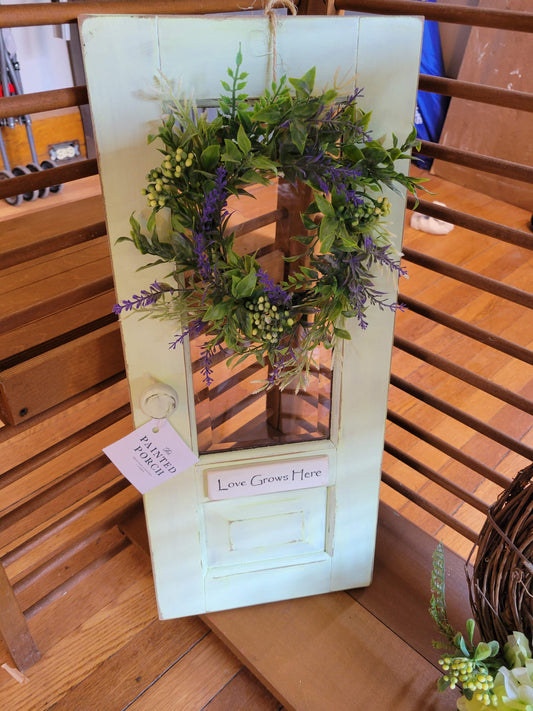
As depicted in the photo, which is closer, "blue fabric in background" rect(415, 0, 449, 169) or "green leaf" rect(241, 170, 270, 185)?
"green leaf" rect(241, 170, 270, 185)

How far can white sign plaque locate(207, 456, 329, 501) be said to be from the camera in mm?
1108

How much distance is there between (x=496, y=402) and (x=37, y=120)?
9.69 ft

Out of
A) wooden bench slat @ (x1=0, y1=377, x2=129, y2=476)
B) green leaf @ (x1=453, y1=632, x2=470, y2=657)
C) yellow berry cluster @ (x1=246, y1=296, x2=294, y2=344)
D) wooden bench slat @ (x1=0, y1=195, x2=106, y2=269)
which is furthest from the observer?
wooden bench slat @ (x1=0, y1=377, x2=129, y2=476)

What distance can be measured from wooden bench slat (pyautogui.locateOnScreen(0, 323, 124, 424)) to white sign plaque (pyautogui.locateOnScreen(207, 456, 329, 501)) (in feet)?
0.91

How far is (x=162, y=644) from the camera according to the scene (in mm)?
1277

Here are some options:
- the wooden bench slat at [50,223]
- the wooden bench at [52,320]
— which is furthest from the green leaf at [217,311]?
the wooden bench slat at [50,223]

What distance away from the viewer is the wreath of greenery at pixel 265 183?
2.50ft

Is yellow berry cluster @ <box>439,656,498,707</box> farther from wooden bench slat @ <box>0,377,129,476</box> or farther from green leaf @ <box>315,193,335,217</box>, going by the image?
wooden bench slat @ <box>0,377,129,476</box>

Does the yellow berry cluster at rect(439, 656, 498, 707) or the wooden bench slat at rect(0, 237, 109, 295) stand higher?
the wooden bench slat at rect(0, 237, 109, 295)

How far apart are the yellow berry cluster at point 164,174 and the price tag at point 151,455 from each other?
403mm

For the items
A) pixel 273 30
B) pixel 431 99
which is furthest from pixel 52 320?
pixel 431 99

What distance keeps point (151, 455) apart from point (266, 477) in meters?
0.22

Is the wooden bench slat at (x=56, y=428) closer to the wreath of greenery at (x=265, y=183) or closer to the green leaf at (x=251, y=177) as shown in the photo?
the wreath of greenery at (x=265, y=183)

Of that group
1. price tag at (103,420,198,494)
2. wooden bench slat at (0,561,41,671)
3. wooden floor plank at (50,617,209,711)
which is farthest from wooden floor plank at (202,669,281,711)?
price tag at (103,420,198,494)
